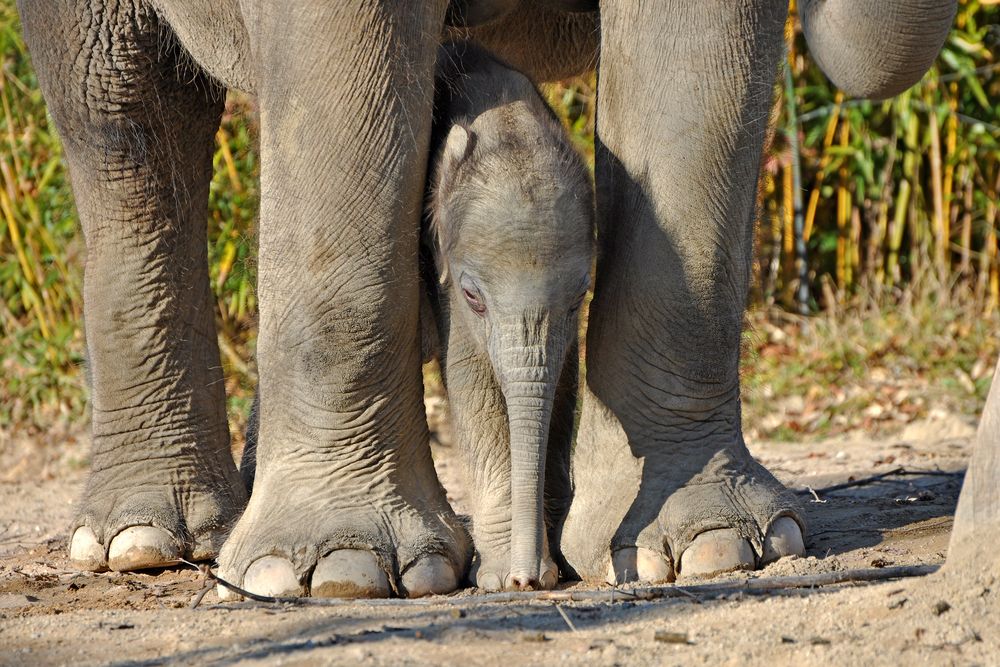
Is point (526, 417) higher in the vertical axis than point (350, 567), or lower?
higher

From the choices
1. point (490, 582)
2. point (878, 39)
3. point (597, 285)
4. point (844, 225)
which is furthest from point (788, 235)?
point (490, 582)

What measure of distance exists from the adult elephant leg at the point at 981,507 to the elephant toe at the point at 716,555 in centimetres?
52

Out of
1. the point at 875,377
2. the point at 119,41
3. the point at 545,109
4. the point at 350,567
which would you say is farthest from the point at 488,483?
the point at 875,377

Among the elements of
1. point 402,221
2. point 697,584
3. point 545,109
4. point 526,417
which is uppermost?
point 545,109

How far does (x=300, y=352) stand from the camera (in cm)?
284

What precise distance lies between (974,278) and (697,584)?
15.0ft

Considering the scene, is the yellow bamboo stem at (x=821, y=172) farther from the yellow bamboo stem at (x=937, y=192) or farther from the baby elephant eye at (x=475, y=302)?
the baby elephant eye at (x=475, y=302)

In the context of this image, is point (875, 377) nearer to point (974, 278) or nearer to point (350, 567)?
point (974, 278)

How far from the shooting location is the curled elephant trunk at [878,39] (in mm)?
2745

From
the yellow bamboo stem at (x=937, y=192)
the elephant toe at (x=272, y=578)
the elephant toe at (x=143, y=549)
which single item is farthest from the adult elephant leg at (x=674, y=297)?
the yellow bamboo stem at (x=937, y=192)

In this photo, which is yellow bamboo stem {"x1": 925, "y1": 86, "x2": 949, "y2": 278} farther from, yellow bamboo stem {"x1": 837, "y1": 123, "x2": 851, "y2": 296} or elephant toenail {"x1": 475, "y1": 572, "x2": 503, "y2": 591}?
elephant toenail {"x1": 475, "y1": 572, "x2": 503, "y2": 591}

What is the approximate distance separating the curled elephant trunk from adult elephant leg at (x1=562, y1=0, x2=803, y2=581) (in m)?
0.13

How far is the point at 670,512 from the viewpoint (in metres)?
2.85

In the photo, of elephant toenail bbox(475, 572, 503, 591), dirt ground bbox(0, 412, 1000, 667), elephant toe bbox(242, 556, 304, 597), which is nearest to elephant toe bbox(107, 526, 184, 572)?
dirt ground bbox(0, 412, 1000, 667)
